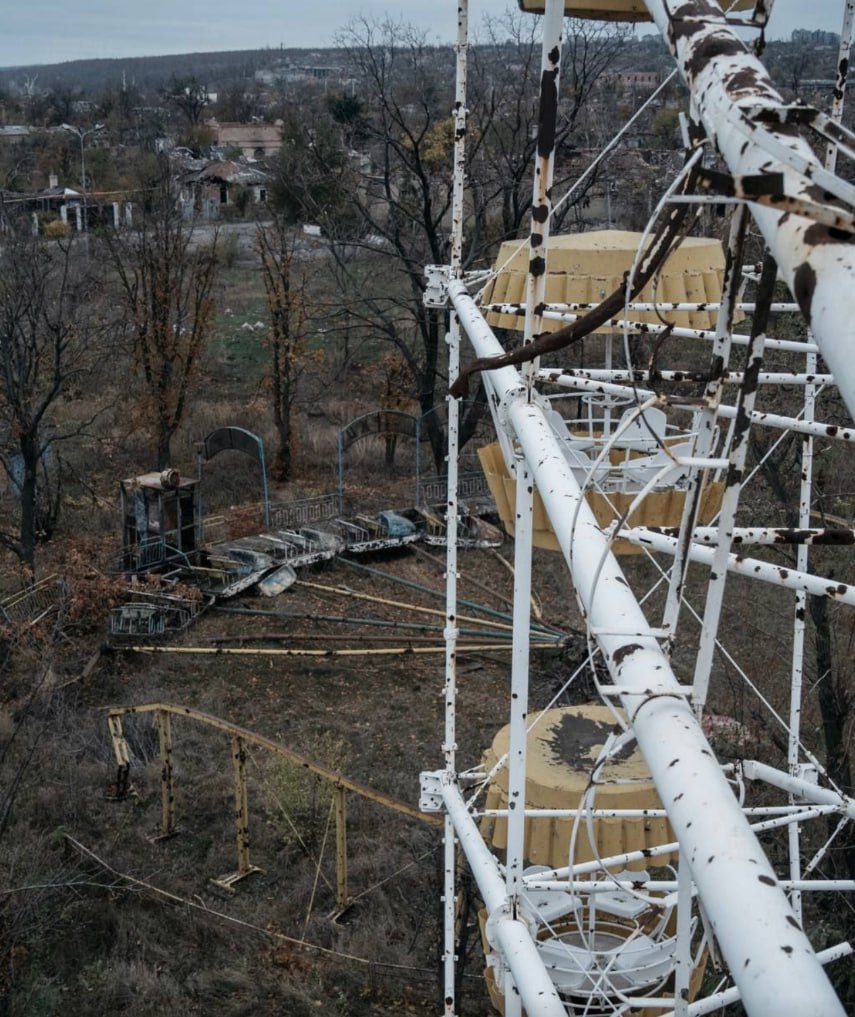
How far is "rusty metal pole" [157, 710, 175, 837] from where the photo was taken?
12.4m

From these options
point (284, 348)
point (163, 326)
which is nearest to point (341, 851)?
point (163, 326)

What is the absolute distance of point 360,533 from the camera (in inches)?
829

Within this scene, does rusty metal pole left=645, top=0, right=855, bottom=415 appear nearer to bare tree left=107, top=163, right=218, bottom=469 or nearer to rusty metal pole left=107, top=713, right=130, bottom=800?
rusty metal pole left=107, top=713, right=130, bottom=800

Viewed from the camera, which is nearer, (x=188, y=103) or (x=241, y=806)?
(x=241, y=806)

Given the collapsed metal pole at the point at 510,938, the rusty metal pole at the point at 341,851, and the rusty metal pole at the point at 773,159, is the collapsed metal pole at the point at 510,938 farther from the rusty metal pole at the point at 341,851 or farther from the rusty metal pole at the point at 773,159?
the rusty metal pole at the point at 341,851

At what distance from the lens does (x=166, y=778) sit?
41.0ft

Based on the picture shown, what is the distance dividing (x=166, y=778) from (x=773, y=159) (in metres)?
11.3

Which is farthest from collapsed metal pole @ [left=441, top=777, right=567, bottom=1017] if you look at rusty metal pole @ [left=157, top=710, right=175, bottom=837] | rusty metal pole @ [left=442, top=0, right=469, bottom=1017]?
rusty metal pole @ [left=157, top=710, right=175, bottom=837]

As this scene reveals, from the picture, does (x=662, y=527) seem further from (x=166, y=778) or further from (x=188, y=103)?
(x=188, y=103)

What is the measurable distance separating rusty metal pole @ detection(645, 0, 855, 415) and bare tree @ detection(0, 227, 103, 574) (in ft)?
54.9

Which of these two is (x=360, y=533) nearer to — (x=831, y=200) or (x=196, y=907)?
(x=196, y=907)

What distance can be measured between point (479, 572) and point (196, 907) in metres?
10.0

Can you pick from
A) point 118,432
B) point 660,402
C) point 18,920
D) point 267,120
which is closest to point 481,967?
point 18,920

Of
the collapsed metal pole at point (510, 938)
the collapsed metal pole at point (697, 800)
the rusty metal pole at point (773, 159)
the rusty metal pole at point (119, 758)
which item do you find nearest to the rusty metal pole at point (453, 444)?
the collapsed metal pole at point (510, 938)
